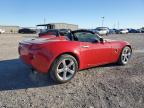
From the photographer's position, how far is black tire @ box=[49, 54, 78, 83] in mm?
4855

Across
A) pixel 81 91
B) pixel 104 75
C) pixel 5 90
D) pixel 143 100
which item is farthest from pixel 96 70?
pixel 5 90

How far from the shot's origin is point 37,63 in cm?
478

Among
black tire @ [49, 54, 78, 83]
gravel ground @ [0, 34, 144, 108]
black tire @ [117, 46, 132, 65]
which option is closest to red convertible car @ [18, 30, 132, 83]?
black tire @ [49, 54, 78, 83]

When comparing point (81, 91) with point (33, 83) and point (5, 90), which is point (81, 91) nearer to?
point (33, 83)

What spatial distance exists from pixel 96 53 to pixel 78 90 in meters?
1.66

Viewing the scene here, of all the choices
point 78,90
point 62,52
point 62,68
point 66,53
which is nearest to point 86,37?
point 66,53

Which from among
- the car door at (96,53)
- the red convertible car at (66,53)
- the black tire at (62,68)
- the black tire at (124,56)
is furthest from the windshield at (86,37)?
the black tire at (124,56)

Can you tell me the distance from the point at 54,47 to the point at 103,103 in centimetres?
179

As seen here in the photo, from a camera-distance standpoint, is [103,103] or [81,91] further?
[81,91]

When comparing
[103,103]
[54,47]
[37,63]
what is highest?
[54,47]

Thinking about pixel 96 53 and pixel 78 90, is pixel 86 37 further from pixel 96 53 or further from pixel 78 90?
pixel 78 90


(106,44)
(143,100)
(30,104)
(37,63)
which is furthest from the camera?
(106,44)

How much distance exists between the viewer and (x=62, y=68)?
504cm

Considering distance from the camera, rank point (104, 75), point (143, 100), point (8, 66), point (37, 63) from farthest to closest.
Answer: point (8, 66), point (104, 75), point (37, 63), point (143, 100)
